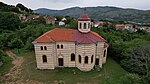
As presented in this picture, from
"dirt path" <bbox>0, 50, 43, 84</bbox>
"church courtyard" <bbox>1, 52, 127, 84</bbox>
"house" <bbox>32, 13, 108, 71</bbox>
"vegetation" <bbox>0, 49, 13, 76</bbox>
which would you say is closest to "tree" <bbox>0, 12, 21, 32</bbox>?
"vegetation" <bbox>0, 49, 13, 76</bbox>

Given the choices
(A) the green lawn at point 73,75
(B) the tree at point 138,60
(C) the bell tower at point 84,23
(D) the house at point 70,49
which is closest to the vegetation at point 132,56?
(B) the tree at point 138,60

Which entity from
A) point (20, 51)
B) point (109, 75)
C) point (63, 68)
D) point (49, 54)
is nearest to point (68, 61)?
point (63, 68)

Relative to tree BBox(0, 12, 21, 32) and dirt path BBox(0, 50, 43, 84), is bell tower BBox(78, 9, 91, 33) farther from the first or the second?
tree BBox(0, 12, 21, 32)

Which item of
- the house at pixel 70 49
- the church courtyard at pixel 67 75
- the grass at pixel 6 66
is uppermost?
the house at pixel 70 49

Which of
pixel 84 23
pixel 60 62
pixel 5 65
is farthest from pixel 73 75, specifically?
pixel 5 65

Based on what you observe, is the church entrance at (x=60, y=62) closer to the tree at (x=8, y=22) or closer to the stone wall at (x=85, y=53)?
the stone wall at (x=85, y=53)

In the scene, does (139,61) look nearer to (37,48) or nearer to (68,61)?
(68,61)

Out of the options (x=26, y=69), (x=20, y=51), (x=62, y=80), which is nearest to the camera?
(x=62, y=80)
